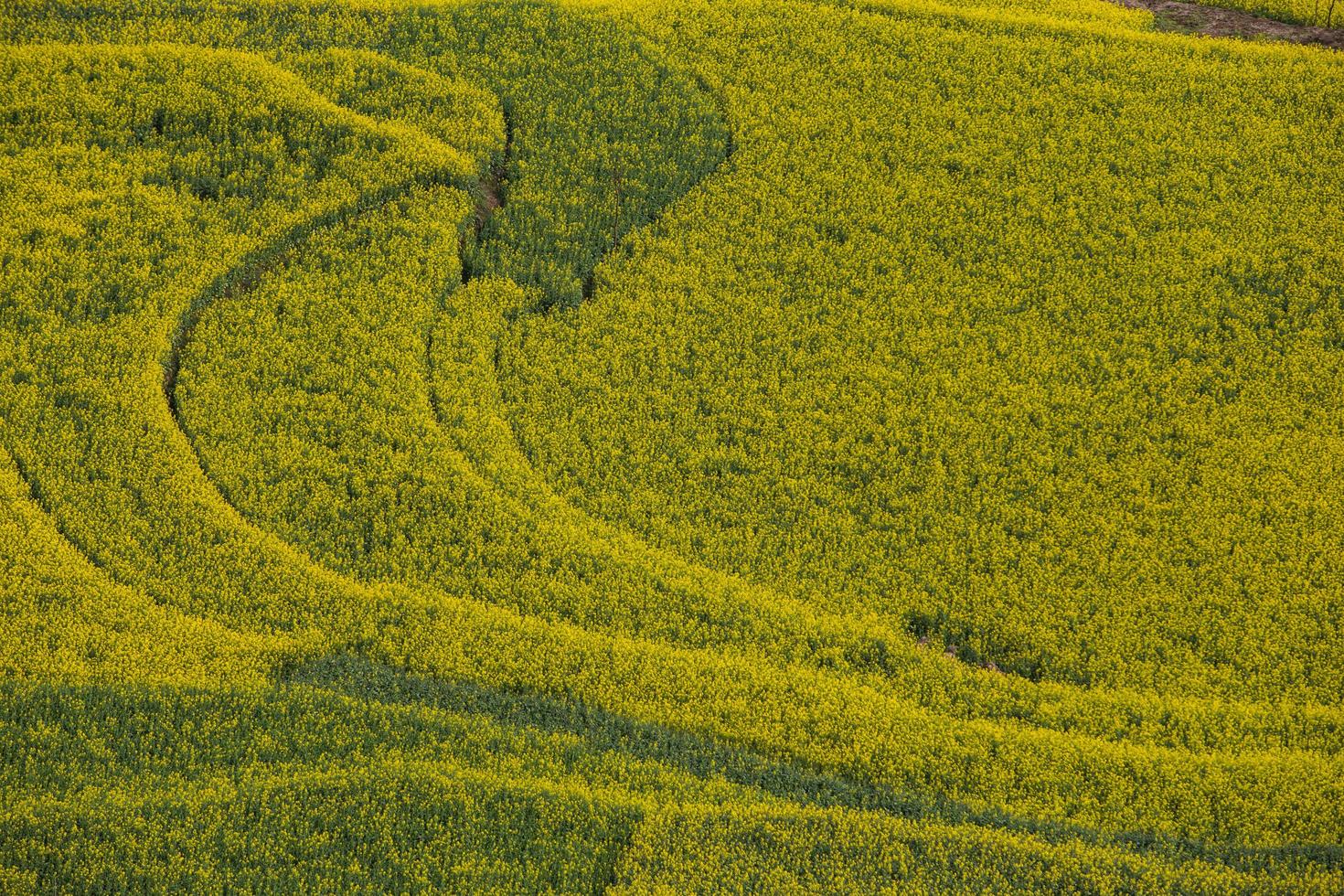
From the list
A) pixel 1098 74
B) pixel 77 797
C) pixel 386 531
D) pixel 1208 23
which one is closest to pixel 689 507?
pixel 386 531

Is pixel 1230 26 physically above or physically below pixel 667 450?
above

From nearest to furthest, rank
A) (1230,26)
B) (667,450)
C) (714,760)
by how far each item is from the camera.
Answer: (714,760) < (667,450) < (1230,26)

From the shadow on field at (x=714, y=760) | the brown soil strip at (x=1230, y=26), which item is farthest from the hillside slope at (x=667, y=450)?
the brown soil strip at (x=1230, y=26)

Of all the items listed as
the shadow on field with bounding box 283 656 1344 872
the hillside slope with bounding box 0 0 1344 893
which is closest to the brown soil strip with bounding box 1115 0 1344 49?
the hillside slope with bounding box 0 0 1344 893

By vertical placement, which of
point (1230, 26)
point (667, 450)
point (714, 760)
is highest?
point (1230, 26)

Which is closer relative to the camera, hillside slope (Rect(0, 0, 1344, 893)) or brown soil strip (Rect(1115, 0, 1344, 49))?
hillside slope (Rect(0, 0, 1344, 893))

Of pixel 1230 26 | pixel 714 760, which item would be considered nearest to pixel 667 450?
pixel 714 760

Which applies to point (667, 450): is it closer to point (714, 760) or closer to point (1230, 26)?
point (714, 760)

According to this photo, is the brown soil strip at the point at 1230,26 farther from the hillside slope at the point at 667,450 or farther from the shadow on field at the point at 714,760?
the shadow on field at the point at 714,760

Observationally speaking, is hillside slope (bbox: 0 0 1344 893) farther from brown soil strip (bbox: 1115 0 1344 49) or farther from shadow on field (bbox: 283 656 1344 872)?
brown soil strip (bbox: 1115 0 1344 49)
